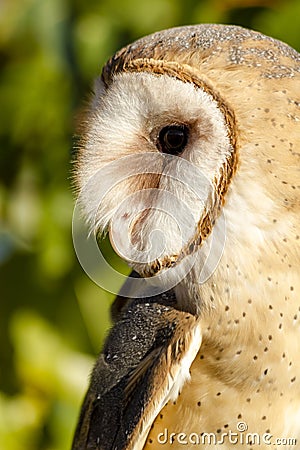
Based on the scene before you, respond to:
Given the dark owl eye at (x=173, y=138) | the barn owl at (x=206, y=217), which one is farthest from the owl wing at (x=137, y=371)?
the dark owl eye at (x=173, y=138)

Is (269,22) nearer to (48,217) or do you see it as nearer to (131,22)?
(131,22)

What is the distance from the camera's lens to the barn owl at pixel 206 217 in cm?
119

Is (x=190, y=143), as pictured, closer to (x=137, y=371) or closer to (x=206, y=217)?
(x=206, y=217)

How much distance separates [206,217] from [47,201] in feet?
3.53

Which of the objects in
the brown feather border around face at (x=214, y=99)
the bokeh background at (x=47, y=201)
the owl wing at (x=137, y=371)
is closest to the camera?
the brown feather border around face at (x=214, y=99)

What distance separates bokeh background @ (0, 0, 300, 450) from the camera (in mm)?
2156

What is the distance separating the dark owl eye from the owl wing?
10.3 inches

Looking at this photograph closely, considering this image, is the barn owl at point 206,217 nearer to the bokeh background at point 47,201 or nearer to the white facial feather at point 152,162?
the white facial feather at point 152,162

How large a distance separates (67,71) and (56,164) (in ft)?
0.79

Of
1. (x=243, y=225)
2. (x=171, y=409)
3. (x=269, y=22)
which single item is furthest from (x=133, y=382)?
(x=269, y=22)

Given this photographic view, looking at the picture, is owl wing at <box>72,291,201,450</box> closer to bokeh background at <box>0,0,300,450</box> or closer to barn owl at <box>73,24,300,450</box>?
barn owl at <box>73,24,300,450</box>

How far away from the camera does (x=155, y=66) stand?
3.89 ft

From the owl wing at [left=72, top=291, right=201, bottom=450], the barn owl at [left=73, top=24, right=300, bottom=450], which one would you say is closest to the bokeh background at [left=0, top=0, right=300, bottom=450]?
the owl wing at [left=72, top=291, right=201, bottom=450]

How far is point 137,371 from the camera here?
136 centimetres
